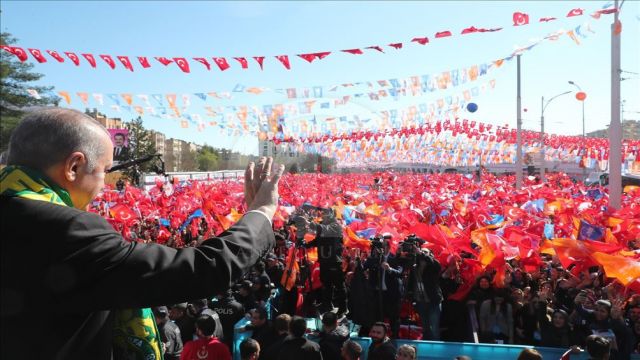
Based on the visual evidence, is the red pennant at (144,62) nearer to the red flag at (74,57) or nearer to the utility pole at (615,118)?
the red flag at (74,57)

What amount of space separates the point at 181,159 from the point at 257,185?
79.1 metres

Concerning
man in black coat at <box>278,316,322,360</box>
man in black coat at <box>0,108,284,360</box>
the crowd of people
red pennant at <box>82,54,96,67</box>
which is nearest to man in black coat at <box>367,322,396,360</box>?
the crowd of people

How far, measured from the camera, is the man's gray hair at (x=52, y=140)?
120 centimetres

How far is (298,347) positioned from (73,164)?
13.3 feet

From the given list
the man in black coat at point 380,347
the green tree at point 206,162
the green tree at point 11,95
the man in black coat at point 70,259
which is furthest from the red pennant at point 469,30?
the green tree at point 206,162

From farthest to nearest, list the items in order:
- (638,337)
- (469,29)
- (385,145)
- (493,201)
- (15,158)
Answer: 1. (385,145)
2. (493,201)
3. (469,29)
4. (638,337)
5. (15,158)

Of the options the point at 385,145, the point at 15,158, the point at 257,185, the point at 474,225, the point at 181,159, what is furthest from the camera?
the point at 181,159

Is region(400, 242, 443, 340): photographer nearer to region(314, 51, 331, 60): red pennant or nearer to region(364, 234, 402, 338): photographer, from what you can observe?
region(364, 234, 402, 338): photographer

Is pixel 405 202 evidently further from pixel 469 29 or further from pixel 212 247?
pixel 212 247

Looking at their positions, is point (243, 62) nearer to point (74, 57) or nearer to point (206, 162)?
point (74, 57)

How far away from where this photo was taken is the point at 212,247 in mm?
1180

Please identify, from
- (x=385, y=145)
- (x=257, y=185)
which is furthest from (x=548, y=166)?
(x=257, y=185)

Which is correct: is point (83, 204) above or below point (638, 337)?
above

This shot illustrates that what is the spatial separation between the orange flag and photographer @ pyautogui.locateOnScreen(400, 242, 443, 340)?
207 centimetres
